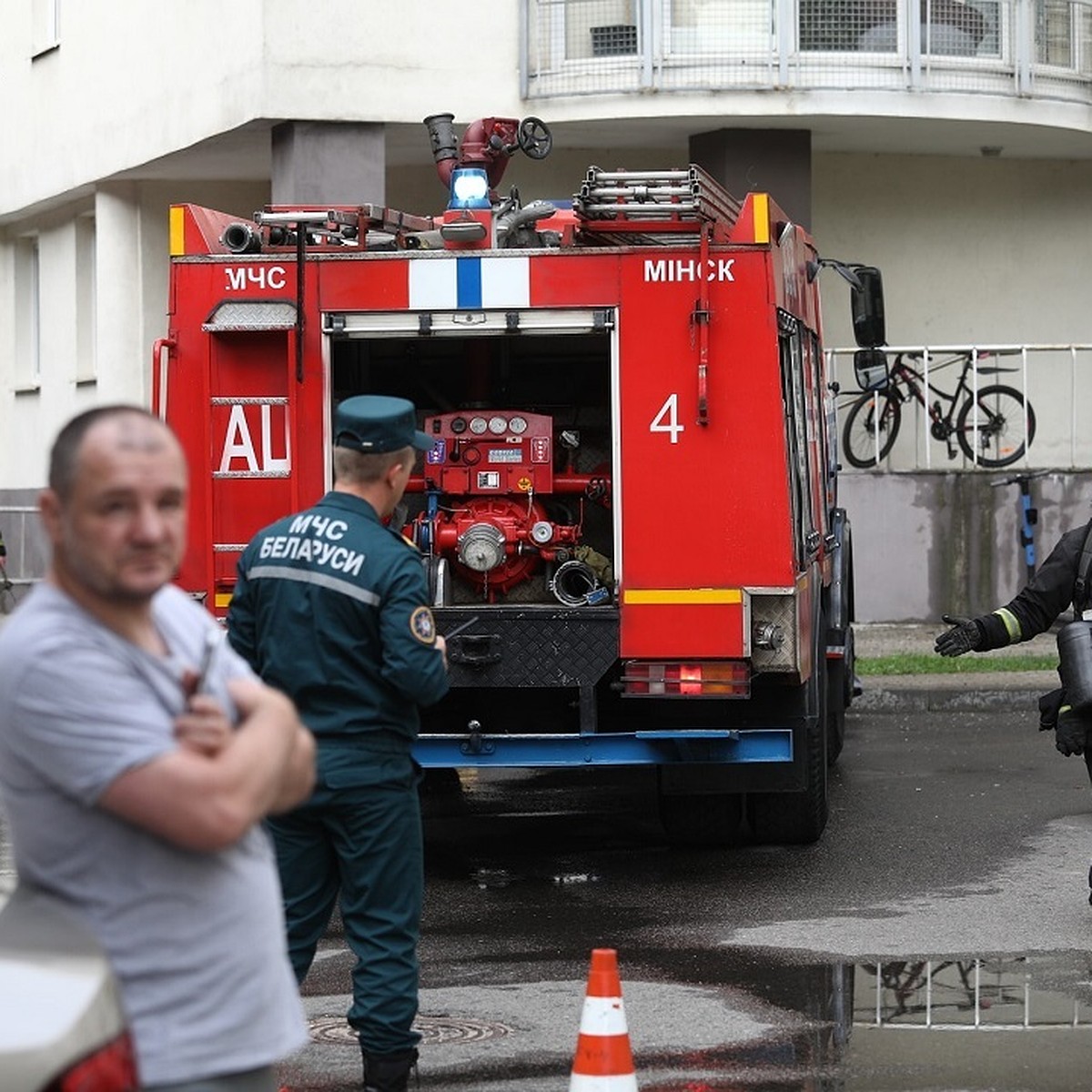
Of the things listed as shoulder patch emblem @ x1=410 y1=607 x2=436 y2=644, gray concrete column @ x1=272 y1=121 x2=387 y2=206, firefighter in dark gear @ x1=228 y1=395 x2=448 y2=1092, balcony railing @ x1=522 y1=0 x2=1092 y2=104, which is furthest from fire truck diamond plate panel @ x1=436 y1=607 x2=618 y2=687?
balcony railing @ x1=522 y1=0 x2=1092 y2=104

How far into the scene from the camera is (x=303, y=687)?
6035 millimetres

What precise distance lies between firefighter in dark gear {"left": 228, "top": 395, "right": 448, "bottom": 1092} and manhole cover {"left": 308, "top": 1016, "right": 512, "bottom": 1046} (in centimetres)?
78

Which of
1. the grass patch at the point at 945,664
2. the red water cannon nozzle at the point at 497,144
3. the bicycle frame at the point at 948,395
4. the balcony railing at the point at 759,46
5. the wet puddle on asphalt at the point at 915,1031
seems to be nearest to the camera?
the wet puddle on asphalt at the point at 915,1031

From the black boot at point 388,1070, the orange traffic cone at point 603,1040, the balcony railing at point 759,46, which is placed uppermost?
the balcony railing at point 759,46

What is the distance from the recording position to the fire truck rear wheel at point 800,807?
32.8 ft

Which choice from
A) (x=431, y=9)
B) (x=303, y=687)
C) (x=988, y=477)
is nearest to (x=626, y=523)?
(x=303, y=687)

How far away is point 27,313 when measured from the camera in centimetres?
2703

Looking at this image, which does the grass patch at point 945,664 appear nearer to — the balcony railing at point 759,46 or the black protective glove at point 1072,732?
the balcony railing at point 759,46

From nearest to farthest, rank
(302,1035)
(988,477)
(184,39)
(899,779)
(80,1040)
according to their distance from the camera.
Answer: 1. (80,1040)
2. (302,1035)
3. (899,779)
4. (988,477)
5. (184,39)

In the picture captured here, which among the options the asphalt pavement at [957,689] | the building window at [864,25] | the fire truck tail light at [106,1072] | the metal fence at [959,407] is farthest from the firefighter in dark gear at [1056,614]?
the building window at [864,25]

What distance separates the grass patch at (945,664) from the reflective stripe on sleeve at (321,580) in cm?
1073

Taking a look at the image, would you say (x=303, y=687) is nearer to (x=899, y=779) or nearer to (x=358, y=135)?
(x=899, y=779)

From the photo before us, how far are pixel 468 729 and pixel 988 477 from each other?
10.8m

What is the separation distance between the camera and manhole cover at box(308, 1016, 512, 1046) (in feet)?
22.5
